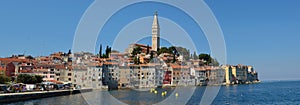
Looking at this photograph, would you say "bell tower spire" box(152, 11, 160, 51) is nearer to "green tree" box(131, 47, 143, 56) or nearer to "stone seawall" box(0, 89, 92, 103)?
"green tree" box(131, 47, 143, 56)

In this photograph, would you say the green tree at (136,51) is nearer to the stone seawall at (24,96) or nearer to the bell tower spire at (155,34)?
the bell tower spire at (155,34)

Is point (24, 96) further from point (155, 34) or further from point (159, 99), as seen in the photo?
point (155, 34)

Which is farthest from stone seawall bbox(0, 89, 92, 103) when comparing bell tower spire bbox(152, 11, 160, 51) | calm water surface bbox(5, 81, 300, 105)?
bell tower spire bbox(152, 11, 160, 51)

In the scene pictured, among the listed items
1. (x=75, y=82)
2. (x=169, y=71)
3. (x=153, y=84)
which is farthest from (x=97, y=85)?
(x=169, y=71)

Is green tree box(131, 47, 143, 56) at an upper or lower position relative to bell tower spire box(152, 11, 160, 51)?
lower

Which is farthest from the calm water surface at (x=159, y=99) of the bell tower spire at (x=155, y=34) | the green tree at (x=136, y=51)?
the bell tower spire at (x=155, y=34)

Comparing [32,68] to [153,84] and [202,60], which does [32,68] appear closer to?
[153,84]

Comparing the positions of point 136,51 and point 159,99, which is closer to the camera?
point 159,99

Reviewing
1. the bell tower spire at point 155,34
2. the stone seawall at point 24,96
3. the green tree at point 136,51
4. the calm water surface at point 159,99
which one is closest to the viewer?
the stone seawall at point 24,96

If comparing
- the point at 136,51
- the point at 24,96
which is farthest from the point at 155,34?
the point at 24,96

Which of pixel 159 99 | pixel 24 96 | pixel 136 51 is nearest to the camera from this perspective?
pixel 24 96

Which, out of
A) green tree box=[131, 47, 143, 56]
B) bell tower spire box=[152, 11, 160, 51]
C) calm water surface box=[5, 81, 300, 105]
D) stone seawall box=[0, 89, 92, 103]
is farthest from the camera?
bell tower spire box=[152, 11, 160, 51]

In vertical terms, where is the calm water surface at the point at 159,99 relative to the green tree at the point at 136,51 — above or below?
below

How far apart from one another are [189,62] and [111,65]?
67.1 ft
